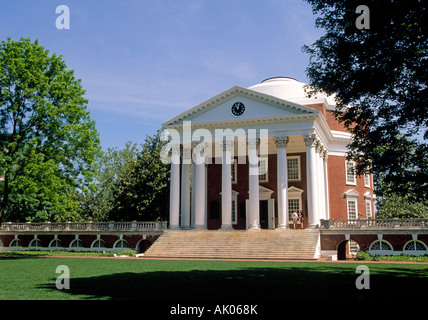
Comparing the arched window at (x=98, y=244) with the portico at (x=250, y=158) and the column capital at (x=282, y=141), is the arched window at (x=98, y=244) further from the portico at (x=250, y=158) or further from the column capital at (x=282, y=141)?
the column capital at (x=282, y=141)

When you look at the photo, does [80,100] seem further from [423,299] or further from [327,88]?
[423,299]

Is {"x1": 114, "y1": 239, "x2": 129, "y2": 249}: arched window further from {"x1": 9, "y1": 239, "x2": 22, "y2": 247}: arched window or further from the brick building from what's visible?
{"x1": 9, "y1": 239, "x2": 22, "y2": 247}: arched window

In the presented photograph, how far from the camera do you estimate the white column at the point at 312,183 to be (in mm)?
33062

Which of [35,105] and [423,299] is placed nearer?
[423,299]

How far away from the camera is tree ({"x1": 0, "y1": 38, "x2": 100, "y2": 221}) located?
28719mm

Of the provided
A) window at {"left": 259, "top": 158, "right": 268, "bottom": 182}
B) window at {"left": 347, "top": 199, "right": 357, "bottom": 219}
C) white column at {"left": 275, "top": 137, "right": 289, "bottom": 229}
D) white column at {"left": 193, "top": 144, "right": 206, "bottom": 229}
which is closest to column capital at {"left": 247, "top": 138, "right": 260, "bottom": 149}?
white column at {"left": 275, "top": 137, "right": 289, "bottom": 229}

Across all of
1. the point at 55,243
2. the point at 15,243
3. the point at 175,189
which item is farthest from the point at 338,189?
the point at 15,243

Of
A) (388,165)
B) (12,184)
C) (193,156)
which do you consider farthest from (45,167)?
(388,165)

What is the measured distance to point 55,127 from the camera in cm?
3016

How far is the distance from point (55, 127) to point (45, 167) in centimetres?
366

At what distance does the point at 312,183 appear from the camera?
109 feet

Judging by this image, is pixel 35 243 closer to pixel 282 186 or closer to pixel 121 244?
pixel 121 244
